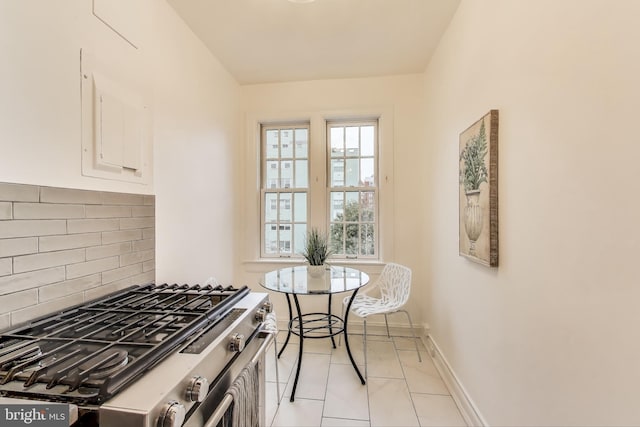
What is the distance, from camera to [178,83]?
79.4 inches

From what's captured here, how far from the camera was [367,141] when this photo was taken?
10.2 feet

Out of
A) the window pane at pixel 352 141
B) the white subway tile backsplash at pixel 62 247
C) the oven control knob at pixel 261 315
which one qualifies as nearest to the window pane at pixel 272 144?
the window pane at pixel 352 141

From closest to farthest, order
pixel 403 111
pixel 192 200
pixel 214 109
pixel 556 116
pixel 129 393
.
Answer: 1. pixel 129 393
2. pixel 556 116
3. pixel 192 200
4. pixel 214 109
5. pixel 403 111

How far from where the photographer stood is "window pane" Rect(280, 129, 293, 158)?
126 inches

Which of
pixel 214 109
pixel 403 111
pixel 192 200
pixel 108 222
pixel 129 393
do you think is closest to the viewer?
pixel 129 393

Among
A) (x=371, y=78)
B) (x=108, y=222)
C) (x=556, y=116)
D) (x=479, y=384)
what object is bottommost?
(x=479, y=384)

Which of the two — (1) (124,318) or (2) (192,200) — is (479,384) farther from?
(2) (192,200)

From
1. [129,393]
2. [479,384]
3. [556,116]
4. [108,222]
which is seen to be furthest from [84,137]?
[479,384]

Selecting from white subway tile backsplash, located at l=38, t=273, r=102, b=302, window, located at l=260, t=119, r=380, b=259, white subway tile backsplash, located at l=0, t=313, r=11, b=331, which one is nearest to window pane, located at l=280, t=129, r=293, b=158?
window, located at l=260, t=119, r=380, b=259

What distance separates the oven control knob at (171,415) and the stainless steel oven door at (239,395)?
12cm

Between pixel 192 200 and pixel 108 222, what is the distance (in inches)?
33.4

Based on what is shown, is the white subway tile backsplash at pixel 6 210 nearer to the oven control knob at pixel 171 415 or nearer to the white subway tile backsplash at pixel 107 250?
the white subway tile backsplash at pixel 107 250

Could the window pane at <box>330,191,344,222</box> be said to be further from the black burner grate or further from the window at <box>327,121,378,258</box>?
the black burner grate

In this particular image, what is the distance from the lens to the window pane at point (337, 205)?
312 cm
